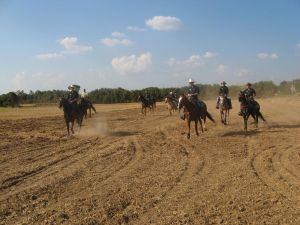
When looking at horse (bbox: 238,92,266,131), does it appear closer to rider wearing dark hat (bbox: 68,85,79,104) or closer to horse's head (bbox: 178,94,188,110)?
horse's head (bbox: 178,94,188,110)

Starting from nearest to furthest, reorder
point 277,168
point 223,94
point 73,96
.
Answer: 1. point 277,168
2. point 73,96
3. point 223,94

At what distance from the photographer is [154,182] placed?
34.4 feet

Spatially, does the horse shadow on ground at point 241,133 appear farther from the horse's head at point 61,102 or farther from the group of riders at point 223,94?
the horse's head at point 61,102

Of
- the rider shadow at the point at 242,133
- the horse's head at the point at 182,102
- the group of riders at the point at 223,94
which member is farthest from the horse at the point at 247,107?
the horse's head at the point at 182,102

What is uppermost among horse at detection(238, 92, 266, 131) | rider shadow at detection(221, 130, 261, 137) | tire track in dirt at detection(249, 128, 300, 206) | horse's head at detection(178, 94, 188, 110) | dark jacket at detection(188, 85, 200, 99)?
dark jacket at detection(188, 85, 200, 99)

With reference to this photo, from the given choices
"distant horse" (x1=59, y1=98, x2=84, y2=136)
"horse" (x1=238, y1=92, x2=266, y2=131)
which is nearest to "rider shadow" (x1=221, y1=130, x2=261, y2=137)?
"horse" (x1=238, y1=92, x2=266, y2=131)

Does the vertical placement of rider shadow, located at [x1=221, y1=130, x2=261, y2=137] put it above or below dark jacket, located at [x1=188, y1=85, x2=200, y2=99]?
below

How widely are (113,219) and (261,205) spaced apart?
2.72 meters

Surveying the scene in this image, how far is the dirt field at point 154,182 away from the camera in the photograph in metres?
7.99

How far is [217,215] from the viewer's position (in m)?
7.86

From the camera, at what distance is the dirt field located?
7.99 metres

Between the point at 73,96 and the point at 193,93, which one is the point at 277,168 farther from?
the point at 73,96

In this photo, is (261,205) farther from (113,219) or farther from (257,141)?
(257,141)

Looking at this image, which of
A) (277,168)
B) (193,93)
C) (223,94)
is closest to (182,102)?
(193,93)
